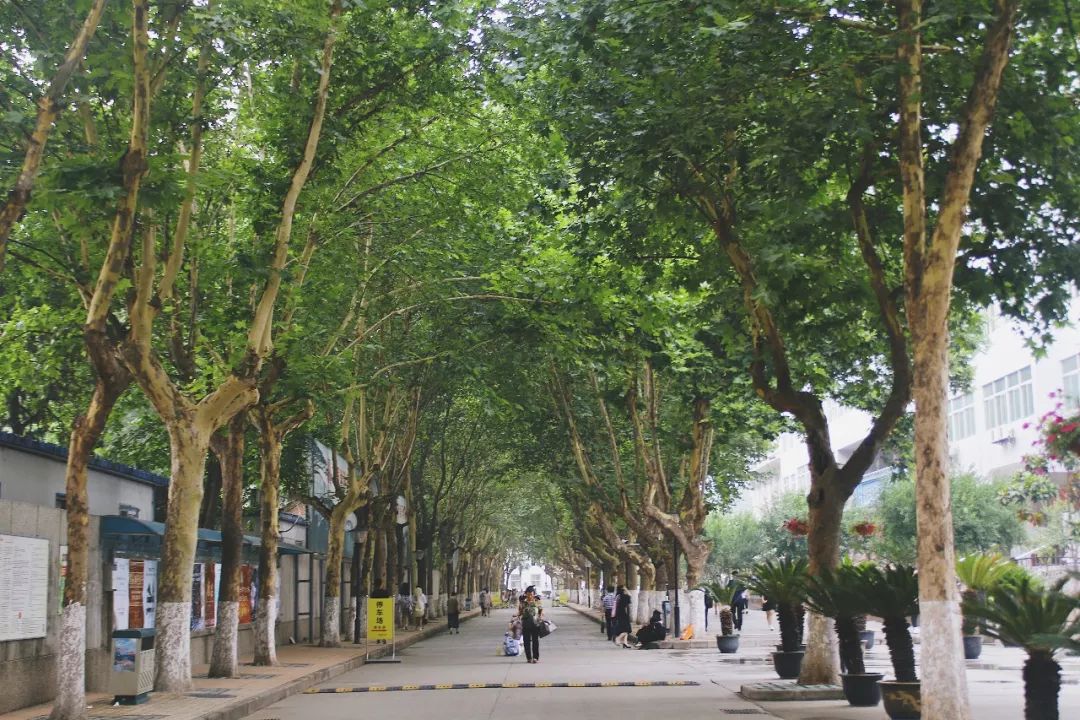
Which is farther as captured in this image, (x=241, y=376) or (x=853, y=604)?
(x=241, y=376)

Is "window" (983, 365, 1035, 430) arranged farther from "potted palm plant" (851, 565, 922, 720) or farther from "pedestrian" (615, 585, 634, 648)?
"potted palm plant" (851, 565, 922, 720)

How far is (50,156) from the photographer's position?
15.3m

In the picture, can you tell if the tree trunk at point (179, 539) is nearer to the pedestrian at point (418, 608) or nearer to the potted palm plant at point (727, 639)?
the potted palm plant at point (727, 639)

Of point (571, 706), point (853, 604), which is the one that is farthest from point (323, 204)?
point (853, 604)

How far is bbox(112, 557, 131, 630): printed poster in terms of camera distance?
62.9 feet

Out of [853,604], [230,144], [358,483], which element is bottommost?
[853,604]

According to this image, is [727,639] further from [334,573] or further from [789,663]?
[789,663]

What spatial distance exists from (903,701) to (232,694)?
9.22 m

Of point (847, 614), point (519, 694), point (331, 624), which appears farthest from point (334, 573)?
point (847, 614)

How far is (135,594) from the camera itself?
20094 millimetres

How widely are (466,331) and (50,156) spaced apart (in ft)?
35.2

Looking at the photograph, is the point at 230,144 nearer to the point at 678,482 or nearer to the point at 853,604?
the point at 853,604

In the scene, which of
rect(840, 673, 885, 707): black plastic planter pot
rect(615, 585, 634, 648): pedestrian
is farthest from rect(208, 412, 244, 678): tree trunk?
rect(615, 585, 634, 648): pedestrian

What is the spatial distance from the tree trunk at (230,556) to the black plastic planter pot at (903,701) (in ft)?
37.7
